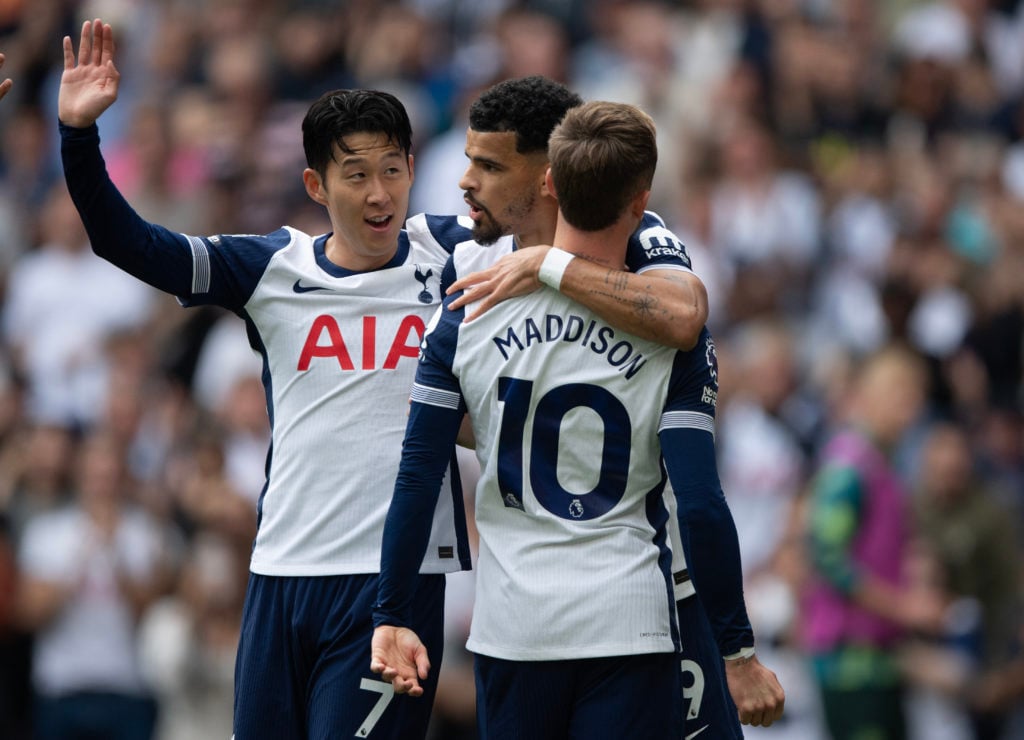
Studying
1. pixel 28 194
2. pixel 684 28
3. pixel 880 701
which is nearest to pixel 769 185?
pixel 684 28

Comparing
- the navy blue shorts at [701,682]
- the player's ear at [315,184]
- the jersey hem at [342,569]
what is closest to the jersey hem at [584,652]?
the navy blue shorts at [701,682]

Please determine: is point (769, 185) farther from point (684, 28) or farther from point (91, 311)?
point (91, 311)

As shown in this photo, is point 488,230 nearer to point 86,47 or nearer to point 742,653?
point 86,47

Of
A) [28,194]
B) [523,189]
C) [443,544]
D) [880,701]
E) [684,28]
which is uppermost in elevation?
[684,28]

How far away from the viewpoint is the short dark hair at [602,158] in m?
5.07

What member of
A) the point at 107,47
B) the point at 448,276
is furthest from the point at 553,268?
the point at 107,47

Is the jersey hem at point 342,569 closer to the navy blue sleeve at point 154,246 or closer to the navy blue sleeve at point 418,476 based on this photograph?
the navy blue sleeve at point 418,476

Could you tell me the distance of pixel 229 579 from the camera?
10.2m

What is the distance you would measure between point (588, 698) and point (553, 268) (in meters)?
1.25

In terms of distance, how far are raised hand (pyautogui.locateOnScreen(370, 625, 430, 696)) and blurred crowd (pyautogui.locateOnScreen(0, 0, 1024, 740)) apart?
5081 millimetres

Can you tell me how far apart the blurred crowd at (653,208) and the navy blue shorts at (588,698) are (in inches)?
195

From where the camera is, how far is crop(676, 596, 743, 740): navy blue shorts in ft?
17.9

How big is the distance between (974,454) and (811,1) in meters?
5.37

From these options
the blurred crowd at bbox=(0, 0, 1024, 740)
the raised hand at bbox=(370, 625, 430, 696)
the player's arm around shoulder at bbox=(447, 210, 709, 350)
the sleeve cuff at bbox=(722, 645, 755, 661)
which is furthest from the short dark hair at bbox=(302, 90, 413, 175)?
the blurred crowd at bbox=(0, 0, 1024, 740)
